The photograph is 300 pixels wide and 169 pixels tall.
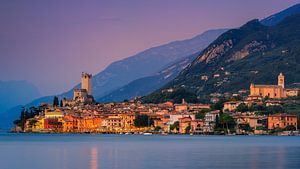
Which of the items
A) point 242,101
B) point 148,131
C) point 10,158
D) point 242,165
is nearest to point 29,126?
point 148,131

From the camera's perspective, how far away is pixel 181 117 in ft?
503

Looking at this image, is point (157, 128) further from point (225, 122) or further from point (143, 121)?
point (225, 122)

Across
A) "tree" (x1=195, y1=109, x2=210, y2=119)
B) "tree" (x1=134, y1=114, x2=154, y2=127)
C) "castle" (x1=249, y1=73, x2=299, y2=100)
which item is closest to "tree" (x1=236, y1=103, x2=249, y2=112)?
"tree" (x1=195, y1=109, x2=210, y2=119)

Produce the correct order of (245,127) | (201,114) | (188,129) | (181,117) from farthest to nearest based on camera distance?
(181,117)
(201,114)
(188,129)
(245,127)

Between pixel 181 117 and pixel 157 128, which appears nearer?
pixel 181 117

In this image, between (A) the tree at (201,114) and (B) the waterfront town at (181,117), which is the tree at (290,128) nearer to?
(B) the waterfront town at (181,117)

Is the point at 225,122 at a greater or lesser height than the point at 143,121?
lesser

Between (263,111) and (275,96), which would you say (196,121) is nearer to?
(263,111)

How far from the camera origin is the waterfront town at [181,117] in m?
140

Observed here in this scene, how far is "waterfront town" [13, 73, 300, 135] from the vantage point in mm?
140125

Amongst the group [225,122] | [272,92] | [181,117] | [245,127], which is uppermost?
[272,92]

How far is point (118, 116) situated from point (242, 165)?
114m

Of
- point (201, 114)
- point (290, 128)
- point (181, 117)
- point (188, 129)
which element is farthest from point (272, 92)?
point (290, 128)

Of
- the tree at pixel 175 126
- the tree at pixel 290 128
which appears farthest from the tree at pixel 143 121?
the tree at pixel 290 128
